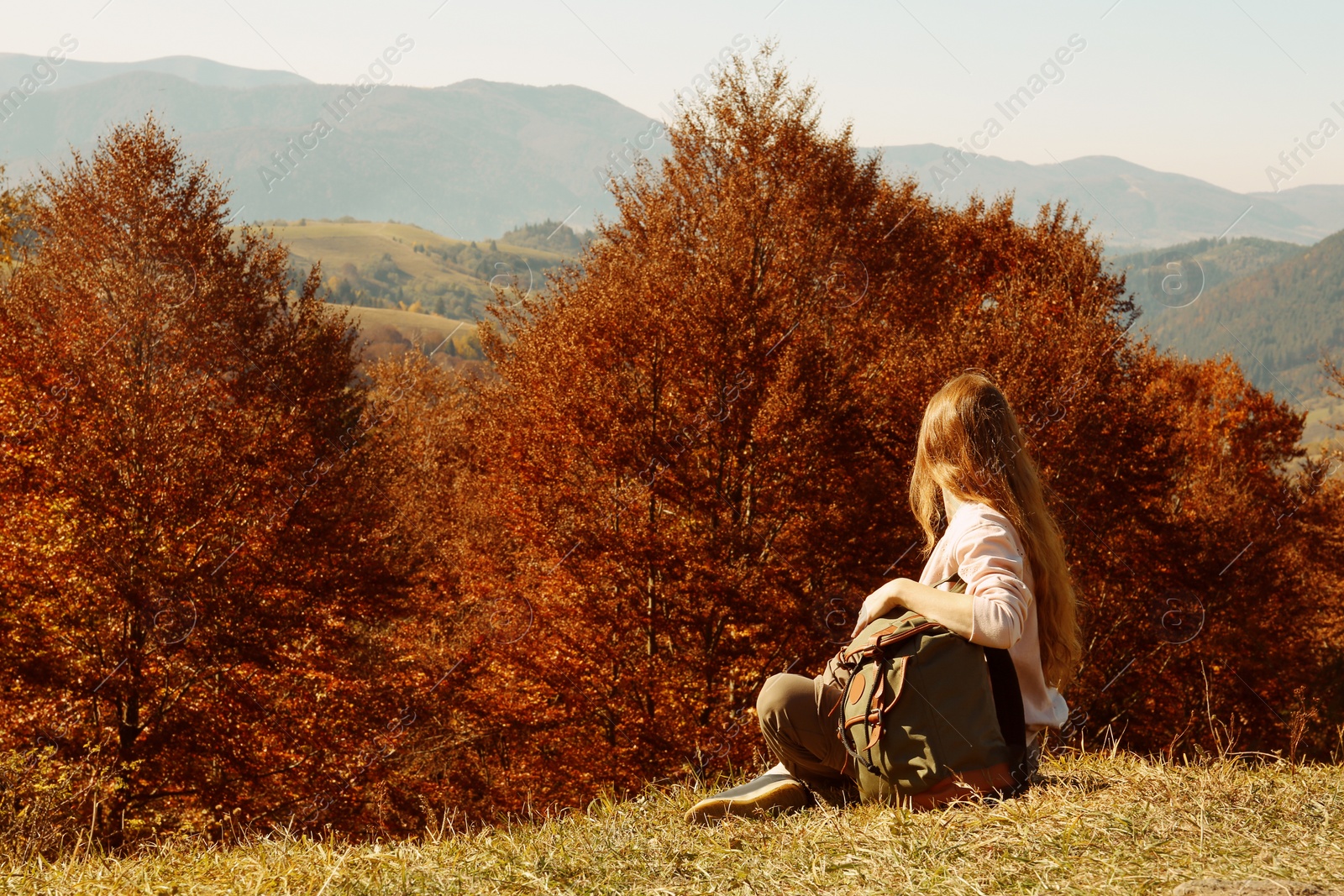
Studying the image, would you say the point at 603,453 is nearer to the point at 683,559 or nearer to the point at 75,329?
the point at 683,559

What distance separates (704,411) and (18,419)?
39.1ft

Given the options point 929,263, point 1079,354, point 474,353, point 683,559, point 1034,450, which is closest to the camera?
point 683,559

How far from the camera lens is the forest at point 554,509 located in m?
15.3

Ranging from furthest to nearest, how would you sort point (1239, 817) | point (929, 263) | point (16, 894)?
point (929, 263) → point (16, 894) → point (1239, 817)

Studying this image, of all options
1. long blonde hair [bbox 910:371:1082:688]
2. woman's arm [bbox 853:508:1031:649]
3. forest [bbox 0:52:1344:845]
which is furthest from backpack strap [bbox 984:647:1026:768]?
forest [bbox 0:52:1344:845]

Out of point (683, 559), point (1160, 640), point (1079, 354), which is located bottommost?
point (1160, 640)

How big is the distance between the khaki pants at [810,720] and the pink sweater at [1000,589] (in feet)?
0.86

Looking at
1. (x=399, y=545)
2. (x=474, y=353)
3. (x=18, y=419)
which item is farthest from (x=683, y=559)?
(x=474, y=353)

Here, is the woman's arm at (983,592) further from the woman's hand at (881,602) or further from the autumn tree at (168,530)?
the autumn tree at (168,530)

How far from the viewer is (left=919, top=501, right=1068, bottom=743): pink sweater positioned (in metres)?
3.39

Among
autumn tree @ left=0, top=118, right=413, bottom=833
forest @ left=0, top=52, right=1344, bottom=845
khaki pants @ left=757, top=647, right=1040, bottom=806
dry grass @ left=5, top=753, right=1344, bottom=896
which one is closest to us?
dry grass @ left=5, top=753, right=1344, bottom=896

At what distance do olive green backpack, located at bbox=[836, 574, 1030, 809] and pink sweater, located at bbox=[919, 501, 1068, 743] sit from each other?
4.1 inches

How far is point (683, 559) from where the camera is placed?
58.2 ft

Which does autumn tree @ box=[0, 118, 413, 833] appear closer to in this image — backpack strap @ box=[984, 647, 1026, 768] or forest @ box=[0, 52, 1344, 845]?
forest @ box=[0, 52, 1344, 845]
